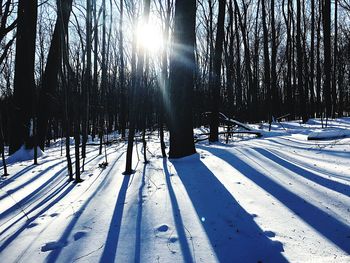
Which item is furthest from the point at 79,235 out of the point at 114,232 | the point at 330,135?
the point at 330,135

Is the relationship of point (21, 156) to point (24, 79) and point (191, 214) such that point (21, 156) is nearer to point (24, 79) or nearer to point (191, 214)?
point (24, 79)

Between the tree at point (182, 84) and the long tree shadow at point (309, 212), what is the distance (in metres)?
1.64

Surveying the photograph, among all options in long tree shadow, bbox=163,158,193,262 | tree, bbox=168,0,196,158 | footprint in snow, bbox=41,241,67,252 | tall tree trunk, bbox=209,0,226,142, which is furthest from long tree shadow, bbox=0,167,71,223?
tall tree trunk, bbox=209,0,226,142

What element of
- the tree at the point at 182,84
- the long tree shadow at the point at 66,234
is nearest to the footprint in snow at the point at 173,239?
the long tree shadow at the point at 66,234

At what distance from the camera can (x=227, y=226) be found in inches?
91.3

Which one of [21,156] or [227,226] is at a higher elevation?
[21,156]

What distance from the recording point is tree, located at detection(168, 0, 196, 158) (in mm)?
5219

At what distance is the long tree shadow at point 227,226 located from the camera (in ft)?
6.22

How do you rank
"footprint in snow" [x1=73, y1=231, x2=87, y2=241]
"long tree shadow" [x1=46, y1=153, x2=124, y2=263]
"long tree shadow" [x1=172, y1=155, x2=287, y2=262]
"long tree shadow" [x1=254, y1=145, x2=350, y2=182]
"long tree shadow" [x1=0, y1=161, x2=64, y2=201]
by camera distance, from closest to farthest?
"long tree shadow" [x1=172, y1=155, x2=287, y2=262] → "long tree shadow" [x1=46, y1=153, x2=124, y2=263] → "footprint in snow" [x1=73, y1=231, x2=87, y2=241] → "long tree shadow" [x1=254, y1=145, x2=350, y2=182] → "long tree shadow" [x1=0, y1=161, x2=64, y2=201]

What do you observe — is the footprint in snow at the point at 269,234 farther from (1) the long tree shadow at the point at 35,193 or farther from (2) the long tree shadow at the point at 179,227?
(1) the long tree shadow at the point at 35,193

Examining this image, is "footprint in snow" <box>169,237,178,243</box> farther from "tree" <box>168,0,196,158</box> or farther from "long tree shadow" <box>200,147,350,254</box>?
"tree" <box>168,0,196,158</box>

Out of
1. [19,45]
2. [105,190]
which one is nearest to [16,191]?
[105,190]

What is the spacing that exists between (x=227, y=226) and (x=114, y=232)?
947mm

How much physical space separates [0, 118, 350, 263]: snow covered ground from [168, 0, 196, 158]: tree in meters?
0.90
